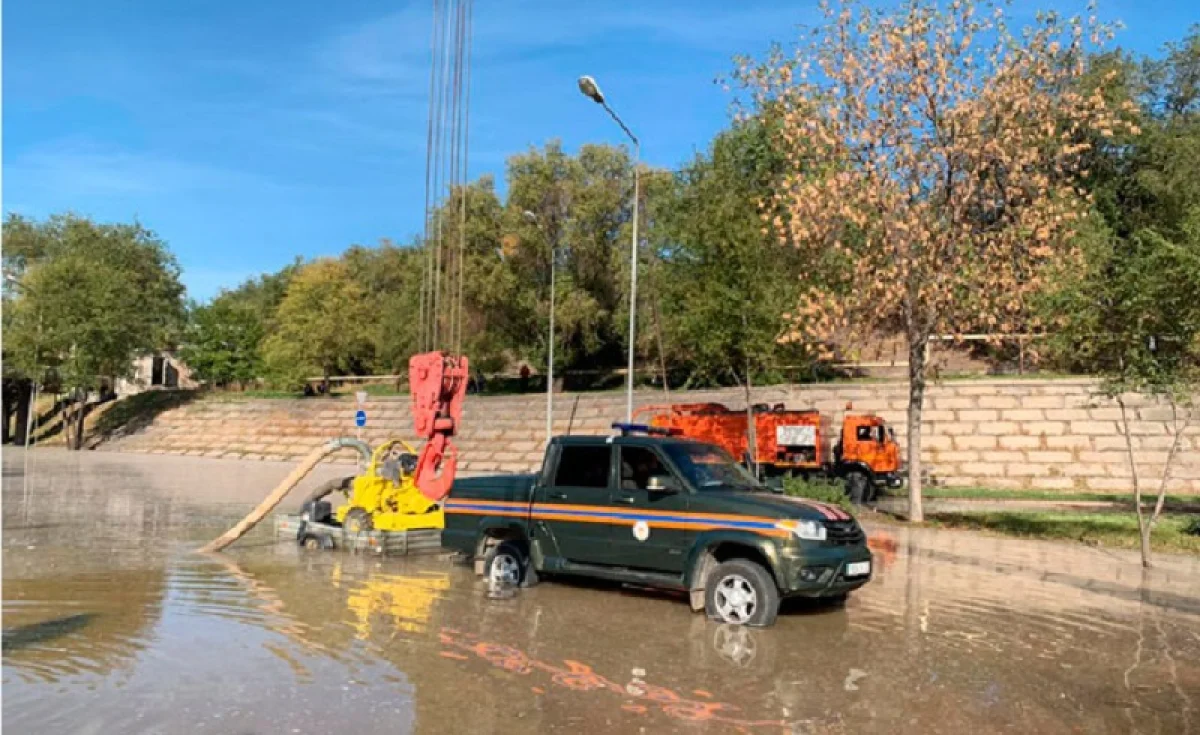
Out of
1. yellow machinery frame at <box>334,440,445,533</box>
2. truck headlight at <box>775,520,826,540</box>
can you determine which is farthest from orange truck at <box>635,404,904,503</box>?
truck headlight at <box>775,520,826,540</box>

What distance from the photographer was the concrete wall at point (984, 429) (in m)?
27.6

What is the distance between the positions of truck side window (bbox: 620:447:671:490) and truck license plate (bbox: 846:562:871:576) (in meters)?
2.13

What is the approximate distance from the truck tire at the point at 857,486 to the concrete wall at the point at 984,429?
407 centimetres

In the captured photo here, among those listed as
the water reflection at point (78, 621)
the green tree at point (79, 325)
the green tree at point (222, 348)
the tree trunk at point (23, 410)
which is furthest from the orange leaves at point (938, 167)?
the green tree at point (222, 348)

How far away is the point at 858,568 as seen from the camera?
899cm

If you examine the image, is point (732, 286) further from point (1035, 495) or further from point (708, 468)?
point (708, 468)

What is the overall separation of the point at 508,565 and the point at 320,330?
53.0 metres

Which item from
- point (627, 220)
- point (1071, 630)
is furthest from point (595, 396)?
point (1071, 630)

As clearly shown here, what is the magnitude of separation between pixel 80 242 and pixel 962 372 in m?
56.4

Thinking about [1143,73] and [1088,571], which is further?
[1143,73]

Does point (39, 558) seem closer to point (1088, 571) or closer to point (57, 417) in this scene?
point (1088, 571)

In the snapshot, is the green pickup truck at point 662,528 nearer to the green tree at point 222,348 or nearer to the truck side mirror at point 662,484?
the truck side mirror at point 662,484

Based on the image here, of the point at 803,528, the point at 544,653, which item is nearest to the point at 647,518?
the point at 803,528

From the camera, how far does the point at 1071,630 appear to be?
9.21m
